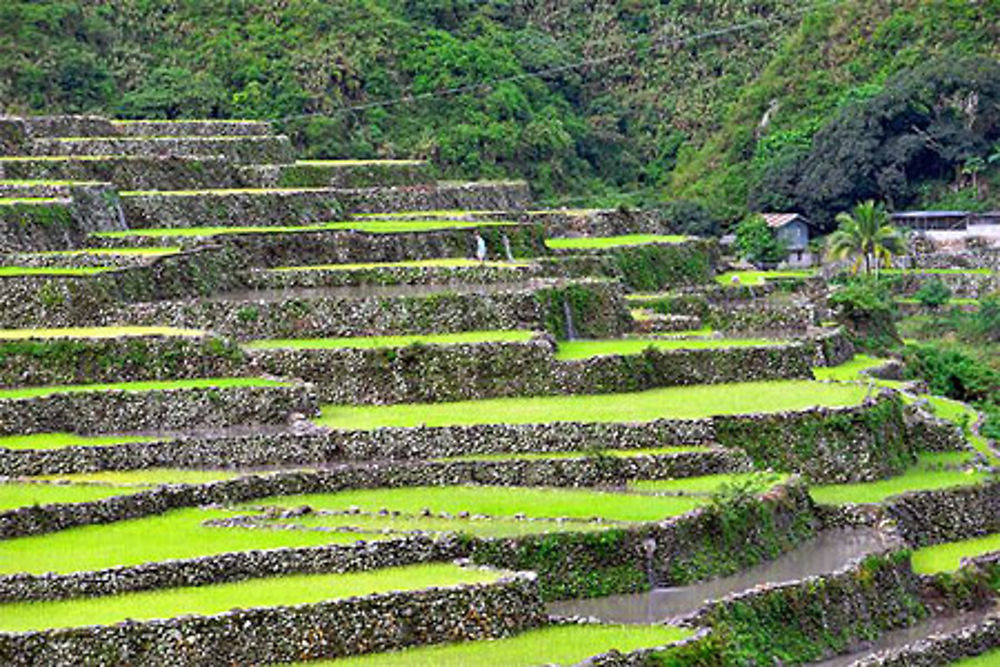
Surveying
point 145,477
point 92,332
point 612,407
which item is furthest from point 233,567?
point 92,332

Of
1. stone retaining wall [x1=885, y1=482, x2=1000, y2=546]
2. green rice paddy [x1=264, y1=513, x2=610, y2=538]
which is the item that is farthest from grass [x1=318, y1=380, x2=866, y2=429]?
green rice paddy [x1=264, y1=513, x2=610, y2=538]

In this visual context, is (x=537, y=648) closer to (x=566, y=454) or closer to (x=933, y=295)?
(x=566, y=454)

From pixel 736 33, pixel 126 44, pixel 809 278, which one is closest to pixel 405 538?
pixel 809 278

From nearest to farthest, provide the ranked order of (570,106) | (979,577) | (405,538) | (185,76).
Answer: (405,538), (979,577), (185,76), (570,106)

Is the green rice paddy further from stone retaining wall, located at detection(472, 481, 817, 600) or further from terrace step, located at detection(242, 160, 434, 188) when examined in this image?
terrace step, located at detection(242, 160, 434, 188)

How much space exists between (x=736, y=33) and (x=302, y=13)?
88.6 ft

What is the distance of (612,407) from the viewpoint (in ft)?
128

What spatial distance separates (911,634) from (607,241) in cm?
2527

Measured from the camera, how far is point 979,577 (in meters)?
36.2

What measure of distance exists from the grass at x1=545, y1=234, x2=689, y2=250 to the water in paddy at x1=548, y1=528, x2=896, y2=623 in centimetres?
1866

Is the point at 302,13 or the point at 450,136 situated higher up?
the point at 302,13

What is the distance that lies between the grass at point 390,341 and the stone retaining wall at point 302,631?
1188cm

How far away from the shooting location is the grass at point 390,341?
40500 mm

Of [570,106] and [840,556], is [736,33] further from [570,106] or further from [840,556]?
[840,556]
